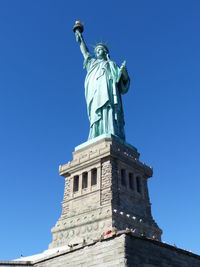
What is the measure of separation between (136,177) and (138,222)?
18.7 ft

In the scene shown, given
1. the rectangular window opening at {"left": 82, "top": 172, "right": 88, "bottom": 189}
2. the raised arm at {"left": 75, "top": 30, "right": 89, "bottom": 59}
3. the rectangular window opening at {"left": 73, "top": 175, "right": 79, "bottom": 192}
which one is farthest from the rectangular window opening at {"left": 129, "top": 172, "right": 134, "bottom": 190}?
the raised arm at {"left": 75, "top": 30, "right": 89, "bottom": 59}

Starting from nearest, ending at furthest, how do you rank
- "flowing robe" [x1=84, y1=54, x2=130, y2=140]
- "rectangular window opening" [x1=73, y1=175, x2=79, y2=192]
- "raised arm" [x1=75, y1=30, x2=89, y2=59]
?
"rectangular window opening" [x1=73, y1=175, x2=79, y2=192] → "flowing robe" [x1=84, y1=54, x2=130, y2=140] → "raised arm" [x1=75, y1=30, x2=89, y2=59]

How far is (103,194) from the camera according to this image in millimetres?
29328

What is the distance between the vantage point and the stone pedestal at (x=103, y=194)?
27.8 m

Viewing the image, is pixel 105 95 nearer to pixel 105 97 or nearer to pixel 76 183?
pixel 105 97

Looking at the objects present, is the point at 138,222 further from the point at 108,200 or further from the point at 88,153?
the point at 88,153

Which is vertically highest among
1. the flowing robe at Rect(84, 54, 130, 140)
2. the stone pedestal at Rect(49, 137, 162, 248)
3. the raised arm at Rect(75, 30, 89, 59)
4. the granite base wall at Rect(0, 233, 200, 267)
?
the raised arm at Rect(75, 30, 89, 59)

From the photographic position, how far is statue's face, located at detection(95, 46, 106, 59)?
41.1 metres

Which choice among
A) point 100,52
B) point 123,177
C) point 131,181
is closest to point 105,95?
point 100,52

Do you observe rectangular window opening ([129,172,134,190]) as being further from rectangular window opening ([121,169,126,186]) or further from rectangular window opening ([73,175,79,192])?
rectangular window opening ([73,175,79,192])

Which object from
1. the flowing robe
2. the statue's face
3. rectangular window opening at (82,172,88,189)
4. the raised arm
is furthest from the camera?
the raised arm

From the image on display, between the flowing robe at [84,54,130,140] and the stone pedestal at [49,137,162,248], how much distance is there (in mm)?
2459

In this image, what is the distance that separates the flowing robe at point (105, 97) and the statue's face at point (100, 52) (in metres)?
1.99

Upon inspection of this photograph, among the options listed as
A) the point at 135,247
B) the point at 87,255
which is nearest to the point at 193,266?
the point at 135,247
